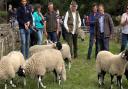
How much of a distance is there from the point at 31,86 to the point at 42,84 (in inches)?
12.2

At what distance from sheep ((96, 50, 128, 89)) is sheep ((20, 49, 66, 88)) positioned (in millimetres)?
1063

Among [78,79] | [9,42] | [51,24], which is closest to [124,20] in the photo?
[51,24]

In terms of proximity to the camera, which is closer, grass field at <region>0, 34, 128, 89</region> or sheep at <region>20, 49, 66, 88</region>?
sheep at <region>20, 49, 66, 88</region>

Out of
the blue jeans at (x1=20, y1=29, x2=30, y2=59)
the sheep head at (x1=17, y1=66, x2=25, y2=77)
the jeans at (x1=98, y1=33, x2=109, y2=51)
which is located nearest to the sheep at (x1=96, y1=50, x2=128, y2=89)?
the sheep head at (x1=17, y1=66, x2=25, y2=77)

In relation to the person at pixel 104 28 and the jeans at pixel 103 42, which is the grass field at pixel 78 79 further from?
the person at pixel 104 28

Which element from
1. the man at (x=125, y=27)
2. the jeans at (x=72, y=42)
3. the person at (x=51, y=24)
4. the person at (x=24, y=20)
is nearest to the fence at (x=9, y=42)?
the person at (x=24, y=20)

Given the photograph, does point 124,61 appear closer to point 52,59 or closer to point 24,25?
point 52,59

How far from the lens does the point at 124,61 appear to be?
1023 centimetres

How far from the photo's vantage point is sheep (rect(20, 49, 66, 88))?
411 inches

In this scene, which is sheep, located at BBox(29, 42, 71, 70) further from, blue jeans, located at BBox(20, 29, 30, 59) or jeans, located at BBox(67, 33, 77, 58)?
jeans, located at BBox(67, 33, 77, 58)

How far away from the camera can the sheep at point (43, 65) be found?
411 inches

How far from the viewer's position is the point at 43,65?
1053 centimetres

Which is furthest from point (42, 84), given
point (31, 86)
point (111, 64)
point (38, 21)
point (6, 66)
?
point (38, 21)

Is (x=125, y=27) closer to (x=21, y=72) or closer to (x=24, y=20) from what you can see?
(x=24, y=20)
